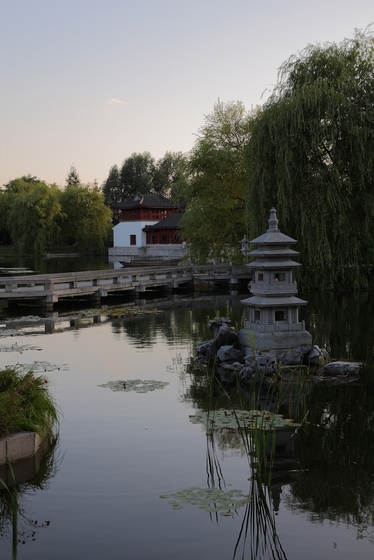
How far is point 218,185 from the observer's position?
30281mm

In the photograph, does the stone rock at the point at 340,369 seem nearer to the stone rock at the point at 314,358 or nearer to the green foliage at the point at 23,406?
the stone rock at the point at 314,358

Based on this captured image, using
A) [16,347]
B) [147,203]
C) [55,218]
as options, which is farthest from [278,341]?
[55,218]

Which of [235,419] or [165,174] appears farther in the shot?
[165,174]

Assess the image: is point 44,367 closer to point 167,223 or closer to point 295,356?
point 295,356

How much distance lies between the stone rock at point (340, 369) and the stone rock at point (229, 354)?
168cm

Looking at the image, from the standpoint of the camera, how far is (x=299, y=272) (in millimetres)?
24250

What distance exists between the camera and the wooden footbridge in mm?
22062

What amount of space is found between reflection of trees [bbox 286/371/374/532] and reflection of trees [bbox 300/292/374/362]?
3351mm

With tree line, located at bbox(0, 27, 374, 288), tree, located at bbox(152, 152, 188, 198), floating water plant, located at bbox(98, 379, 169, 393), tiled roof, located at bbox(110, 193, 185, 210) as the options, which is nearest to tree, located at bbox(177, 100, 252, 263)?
tree line, located at bbox(0, 27, 374, 288)

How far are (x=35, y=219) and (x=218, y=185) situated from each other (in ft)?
120

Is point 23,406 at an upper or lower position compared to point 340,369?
upper

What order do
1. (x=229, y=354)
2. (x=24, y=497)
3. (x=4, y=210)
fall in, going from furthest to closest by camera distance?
(x=4, y=210) → (x=229, y=354) → (x=24, y=497)

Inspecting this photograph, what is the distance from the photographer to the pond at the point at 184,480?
17.9 ft

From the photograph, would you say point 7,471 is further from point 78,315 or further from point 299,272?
point 299,272
